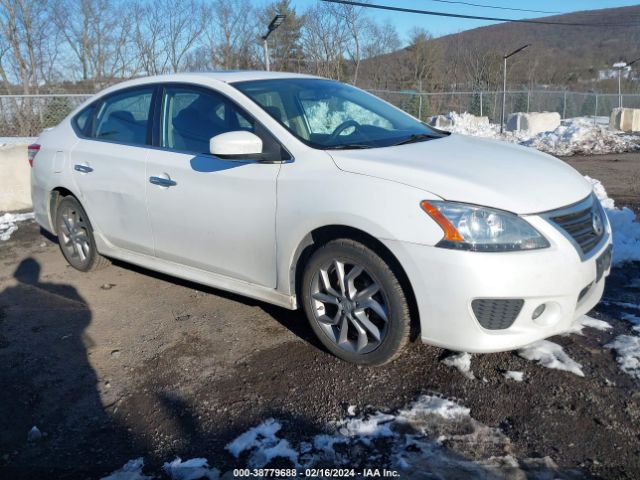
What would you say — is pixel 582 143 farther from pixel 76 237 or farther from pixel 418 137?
pixel 76 237

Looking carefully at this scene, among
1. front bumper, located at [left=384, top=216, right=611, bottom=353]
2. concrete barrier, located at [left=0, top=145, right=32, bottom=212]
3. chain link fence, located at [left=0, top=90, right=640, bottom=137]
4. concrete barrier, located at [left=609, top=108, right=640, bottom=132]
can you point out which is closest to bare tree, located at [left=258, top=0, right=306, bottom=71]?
chain link fence, located at [left=0, top=90, right=640, bottom=137]

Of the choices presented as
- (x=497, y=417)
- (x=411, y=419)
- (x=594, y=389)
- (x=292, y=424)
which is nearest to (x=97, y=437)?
(x=292, y=424)

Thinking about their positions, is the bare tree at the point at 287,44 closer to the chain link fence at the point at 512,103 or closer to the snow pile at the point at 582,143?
the chain link fence at the point at 512,103

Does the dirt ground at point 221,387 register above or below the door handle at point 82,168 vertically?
below

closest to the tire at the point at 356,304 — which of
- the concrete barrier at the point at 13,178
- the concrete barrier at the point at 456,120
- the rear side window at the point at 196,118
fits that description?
the rear side window at the point at 196,118

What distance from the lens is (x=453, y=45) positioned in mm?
42875

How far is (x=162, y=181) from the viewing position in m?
4.15

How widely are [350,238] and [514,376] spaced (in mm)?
1187

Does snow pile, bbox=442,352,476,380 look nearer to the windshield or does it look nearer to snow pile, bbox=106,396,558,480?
snow pile, bbox=106,396,558,480

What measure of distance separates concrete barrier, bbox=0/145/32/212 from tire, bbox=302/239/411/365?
6509 mm

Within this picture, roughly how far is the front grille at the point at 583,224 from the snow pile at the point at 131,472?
7.64 ft

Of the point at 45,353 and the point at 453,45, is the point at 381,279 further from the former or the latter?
the point at 453,45

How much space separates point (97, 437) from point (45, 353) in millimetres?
1230

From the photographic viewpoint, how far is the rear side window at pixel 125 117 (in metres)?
4.48
